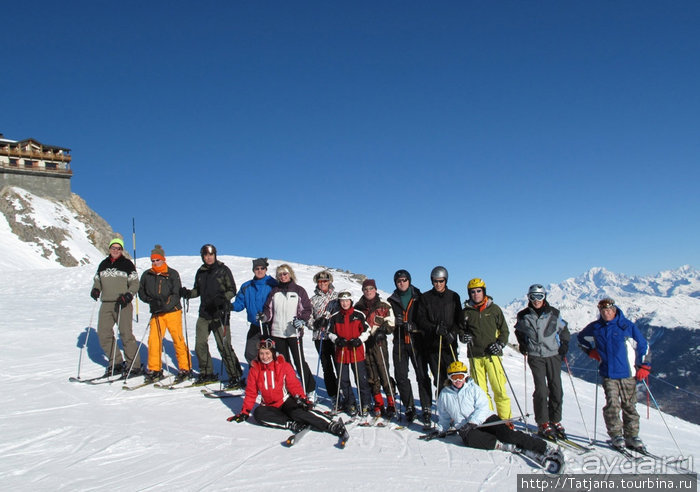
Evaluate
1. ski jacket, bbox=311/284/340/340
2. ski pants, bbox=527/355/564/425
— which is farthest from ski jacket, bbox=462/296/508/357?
ski jacket, bbox=311/284/340/340

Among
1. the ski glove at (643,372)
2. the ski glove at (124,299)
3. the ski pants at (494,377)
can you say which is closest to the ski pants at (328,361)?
the ski pants at (494,377)

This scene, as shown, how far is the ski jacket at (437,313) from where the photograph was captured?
7219mm

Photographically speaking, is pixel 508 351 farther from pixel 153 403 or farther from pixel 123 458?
pixel 123 458

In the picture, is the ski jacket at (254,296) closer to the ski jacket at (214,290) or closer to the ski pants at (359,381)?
the ski jacket at (214,290)

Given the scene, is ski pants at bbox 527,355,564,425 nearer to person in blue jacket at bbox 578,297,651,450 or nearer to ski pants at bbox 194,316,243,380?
person in blue jacket at bbox 578,297,651,450

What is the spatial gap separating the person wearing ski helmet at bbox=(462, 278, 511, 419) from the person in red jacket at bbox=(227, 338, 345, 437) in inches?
95.5

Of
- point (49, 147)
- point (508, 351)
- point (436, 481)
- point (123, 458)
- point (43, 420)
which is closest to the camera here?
point (436, 481)

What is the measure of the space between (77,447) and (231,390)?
2.86 meters

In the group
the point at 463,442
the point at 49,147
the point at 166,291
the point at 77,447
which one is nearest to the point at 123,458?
the point at 77,447

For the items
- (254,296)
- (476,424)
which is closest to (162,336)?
(254,296)

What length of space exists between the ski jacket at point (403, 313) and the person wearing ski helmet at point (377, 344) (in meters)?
0.16

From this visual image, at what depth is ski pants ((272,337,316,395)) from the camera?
25.4 feet

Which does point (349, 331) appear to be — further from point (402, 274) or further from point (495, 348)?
point (495, 348)

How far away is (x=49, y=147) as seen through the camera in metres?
63.2
